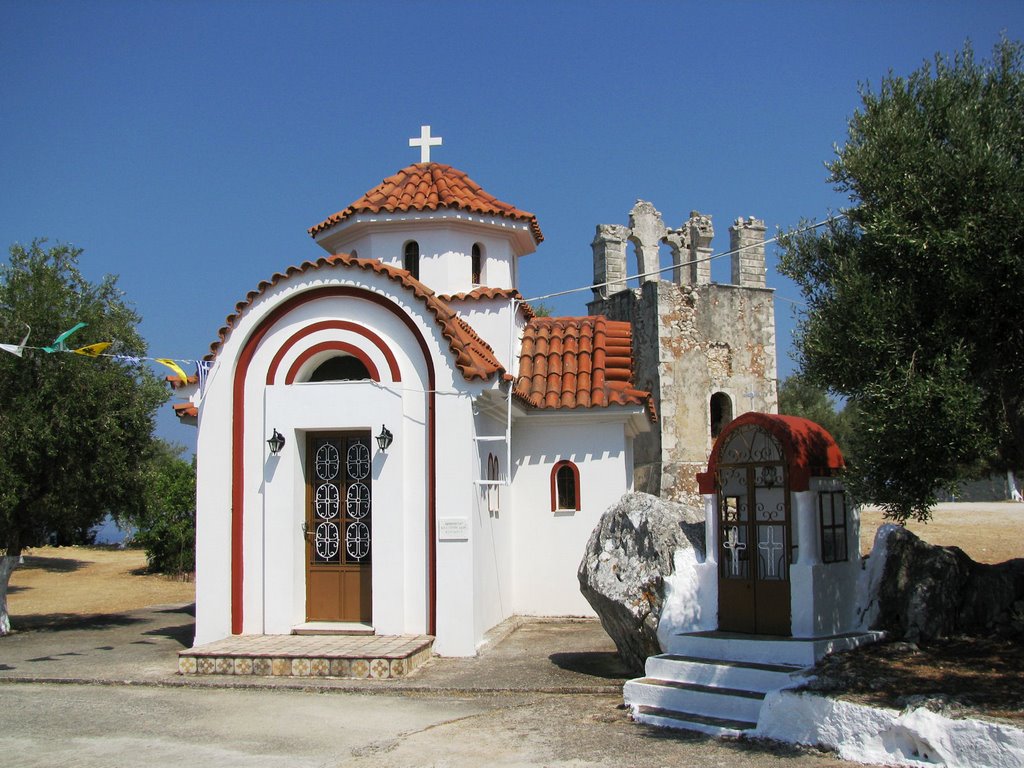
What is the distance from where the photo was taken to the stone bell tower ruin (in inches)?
1179

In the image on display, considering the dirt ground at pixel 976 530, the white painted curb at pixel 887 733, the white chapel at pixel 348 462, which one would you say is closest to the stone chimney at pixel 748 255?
the dirt ground at pixel 976 530

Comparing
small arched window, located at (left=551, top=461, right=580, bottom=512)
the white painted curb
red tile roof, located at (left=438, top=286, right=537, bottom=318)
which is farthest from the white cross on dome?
the white painted curb

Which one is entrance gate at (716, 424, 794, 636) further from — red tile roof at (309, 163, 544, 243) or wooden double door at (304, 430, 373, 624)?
red tile roof at (309, 163, 544, 243)

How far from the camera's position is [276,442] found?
13992 millimetres

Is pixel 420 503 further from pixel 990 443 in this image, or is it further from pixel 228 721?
pixel 990 443

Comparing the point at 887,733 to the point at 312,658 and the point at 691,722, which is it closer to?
the point at 691,722

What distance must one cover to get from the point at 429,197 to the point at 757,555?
32.1 feet

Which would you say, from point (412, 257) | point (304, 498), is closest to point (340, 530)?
point (304, 498)

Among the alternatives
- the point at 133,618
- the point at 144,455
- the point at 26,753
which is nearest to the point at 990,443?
the point at 26,753

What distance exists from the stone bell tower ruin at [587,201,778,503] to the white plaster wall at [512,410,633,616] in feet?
41.9

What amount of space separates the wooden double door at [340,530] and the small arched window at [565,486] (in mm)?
4001

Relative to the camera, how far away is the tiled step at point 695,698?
9.20 meters

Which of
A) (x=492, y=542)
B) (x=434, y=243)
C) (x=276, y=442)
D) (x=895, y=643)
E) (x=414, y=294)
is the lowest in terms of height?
(x=895, y=643)

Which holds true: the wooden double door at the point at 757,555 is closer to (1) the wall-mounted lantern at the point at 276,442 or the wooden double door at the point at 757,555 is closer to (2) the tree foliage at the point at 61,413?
(1) the wall-mounted lantern at the point at 276,442
